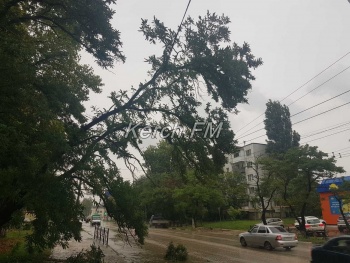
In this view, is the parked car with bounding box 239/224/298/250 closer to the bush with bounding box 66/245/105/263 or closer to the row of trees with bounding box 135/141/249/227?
the row of trees with bounding box 135/141/249/227

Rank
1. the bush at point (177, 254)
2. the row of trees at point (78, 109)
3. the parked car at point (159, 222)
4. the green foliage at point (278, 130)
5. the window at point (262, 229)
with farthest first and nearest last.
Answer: the green foliage at point (278, 130) → the parked car at point (159, 222) → the window at point (262, 229) → the bush at point (177, 254) → the row of trees at point (78, 109)

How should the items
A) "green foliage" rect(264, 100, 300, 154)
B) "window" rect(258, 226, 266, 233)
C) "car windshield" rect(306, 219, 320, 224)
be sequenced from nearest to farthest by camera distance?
"window" rect(258, 226, 266, 233) → "car windshield" rect(306, 219, 320, 224) → "green foliage" rect(264, 100, 300, 154)

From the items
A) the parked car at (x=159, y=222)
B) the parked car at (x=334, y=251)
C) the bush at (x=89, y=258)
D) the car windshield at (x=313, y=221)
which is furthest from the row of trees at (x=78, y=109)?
the parked car at (x=159, y=222)

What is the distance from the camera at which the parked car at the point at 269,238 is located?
1911cm

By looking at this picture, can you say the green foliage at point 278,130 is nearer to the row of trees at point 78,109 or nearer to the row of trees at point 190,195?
the row of trees at point 190,195

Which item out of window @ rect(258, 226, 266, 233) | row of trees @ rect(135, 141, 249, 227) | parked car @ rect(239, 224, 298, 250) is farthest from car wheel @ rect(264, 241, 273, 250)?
row of trees @ rect(135, 141, 249, 227)

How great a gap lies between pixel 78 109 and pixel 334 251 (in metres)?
10.4

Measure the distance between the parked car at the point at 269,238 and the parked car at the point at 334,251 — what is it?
8949 mm

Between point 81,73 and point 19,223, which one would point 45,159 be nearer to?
A: point 19,223

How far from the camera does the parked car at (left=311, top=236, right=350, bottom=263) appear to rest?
9.50 meters

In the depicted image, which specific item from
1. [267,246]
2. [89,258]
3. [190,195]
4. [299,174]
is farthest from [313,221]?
[89,258]

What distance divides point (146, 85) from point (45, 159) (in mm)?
5734

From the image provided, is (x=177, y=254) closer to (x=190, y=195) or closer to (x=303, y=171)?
(x=303, y=171)

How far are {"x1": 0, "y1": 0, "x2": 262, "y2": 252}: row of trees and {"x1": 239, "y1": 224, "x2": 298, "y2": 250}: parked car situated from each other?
25.1ft
